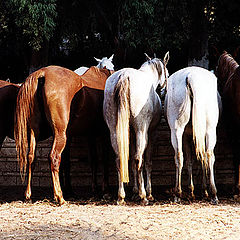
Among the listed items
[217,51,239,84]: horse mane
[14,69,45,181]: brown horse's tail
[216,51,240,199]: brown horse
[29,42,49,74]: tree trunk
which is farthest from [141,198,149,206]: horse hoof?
[29,42,49,74]: tree trunk

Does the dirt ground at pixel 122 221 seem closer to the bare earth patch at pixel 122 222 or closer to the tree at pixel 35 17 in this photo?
the bare earth patch at pixel 122 222

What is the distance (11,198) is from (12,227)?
2704 mm

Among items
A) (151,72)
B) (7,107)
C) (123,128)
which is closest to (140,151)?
(123,128)

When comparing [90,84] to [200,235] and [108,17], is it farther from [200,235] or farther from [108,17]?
[108,17]

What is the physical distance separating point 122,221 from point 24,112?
2430mm

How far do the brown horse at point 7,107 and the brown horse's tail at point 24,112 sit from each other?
62 centimetres

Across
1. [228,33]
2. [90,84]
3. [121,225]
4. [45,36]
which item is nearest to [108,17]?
[45,36]

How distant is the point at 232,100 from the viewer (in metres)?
6.41

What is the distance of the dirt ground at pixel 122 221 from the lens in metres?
4.05

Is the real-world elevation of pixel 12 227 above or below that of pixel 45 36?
below

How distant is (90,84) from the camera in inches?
268

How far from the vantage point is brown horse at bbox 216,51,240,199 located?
20.8ft

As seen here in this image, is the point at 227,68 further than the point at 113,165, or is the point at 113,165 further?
the point at 113,165

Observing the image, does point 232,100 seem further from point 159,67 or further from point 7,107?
point 7,107
